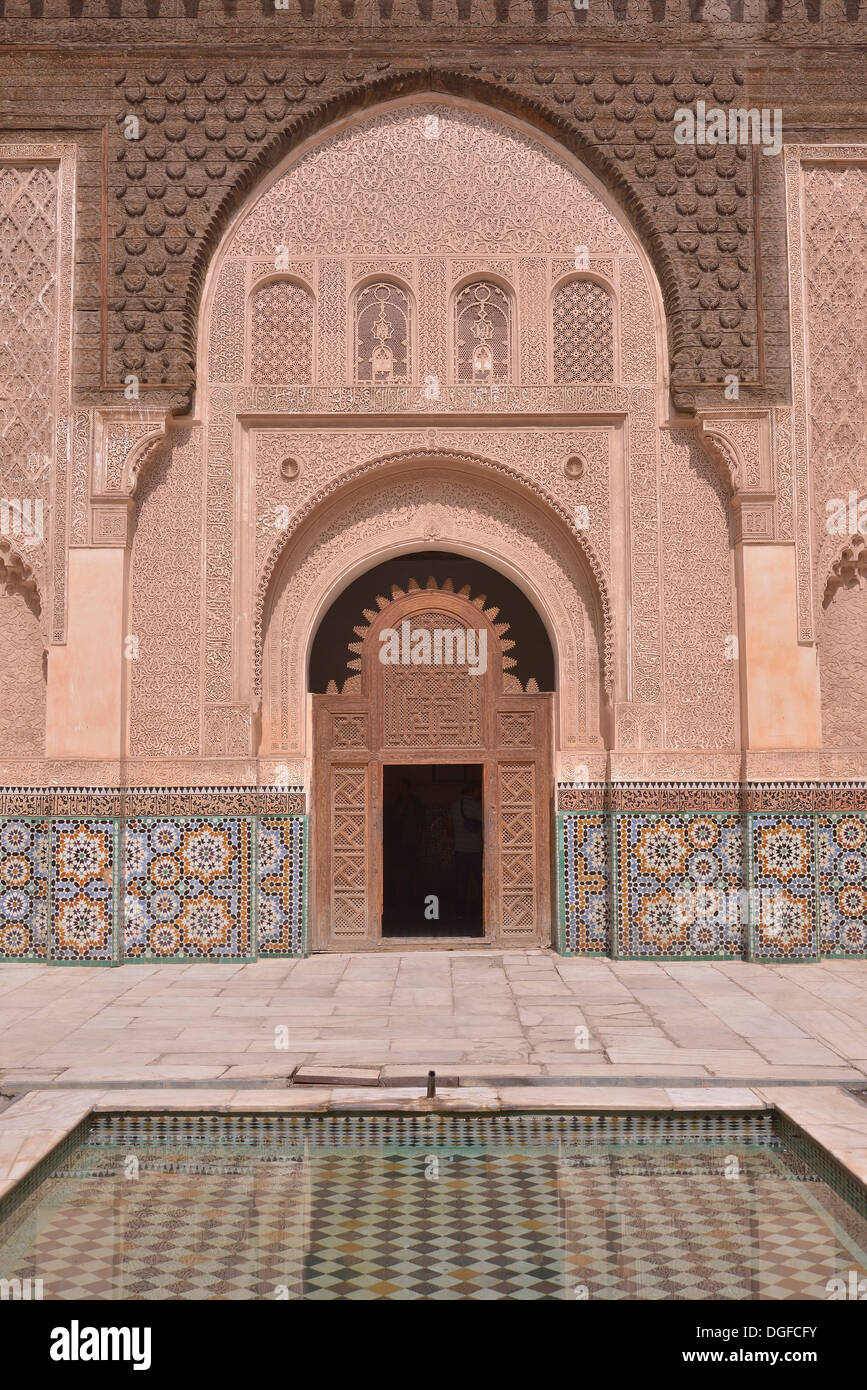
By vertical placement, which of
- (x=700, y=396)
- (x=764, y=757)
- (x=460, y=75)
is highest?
(x=460, y=75)

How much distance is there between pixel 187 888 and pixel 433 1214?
3.47 meters

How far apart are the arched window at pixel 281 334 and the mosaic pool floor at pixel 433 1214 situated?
3969 millimetres

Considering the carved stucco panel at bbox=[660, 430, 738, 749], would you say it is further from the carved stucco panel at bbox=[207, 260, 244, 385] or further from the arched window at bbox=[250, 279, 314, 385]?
the carved stucco panel at bbox=[207, 260, 244, 385]

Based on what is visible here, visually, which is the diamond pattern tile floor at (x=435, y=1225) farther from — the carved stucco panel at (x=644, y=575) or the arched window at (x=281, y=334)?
the arched window at (x=281, y=334)

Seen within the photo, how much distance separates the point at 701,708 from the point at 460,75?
3.28m

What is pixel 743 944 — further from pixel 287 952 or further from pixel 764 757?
pixel 287 952

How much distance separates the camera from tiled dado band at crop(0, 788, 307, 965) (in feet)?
18.6

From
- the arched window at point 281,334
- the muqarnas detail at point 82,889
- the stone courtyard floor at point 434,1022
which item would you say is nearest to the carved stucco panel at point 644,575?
the stone courtyard floor at point 434,1022

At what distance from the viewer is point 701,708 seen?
5883 millimetres

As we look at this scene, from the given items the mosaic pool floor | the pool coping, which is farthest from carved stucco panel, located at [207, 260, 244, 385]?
the mosaic pool floor

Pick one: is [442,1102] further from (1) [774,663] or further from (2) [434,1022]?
(1) [774,663]

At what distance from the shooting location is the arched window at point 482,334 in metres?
6.09
